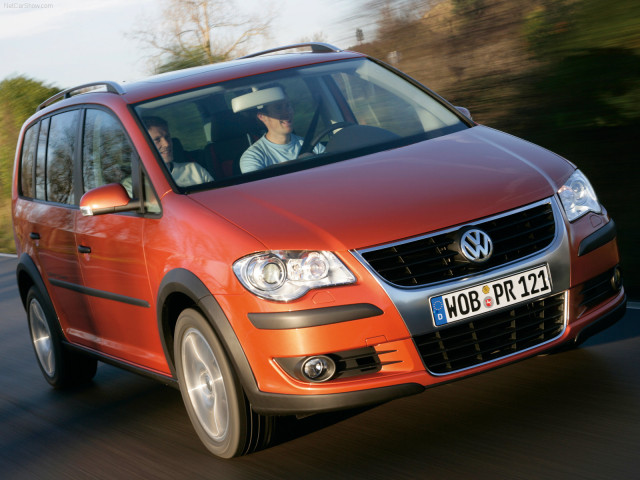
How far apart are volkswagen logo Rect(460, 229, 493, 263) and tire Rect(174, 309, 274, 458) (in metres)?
1.11

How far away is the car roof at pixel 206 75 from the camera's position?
5.49 meters

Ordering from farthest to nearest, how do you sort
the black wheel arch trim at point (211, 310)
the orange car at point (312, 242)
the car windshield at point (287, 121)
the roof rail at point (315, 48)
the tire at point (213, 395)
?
the roof rail at point (315, 48) < the car windshield at point (287, 121) < the tire at point (213, 395) < the black wheel arch trim at point (211, 310) < the orange car at point (312, 242)

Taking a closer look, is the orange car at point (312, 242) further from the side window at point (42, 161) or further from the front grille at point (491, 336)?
the side window at point (42, 161)

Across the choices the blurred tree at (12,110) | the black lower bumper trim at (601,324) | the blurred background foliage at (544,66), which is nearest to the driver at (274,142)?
the black lower bumper trim at (601,324)

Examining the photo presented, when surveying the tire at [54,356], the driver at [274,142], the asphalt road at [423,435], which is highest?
the driver at [274,142]

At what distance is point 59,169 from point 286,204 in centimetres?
250

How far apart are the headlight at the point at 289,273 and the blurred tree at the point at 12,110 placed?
1594 centimetres

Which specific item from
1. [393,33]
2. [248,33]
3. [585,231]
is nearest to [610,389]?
[585,231]

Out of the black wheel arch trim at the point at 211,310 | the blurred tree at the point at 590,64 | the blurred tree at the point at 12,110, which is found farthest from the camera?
the blurred tree at the point at 12,110

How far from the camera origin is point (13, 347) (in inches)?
324

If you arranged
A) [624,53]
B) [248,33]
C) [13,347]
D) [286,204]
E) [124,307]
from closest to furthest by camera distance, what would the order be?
[286,204]
[124,307]
[624,53]
[13,347]
[248,33]

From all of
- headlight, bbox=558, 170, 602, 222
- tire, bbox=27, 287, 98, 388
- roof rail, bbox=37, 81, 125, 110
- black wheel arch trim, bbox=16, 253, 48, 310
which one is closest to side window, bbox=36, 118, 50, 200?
roof rail, bbox=37, 81, 125, 110

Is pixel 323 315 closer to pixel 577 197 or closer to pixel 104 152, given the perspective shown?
pixel 577 197

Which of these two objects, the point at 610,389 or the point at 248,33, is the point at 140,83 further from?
the point at 248,33
